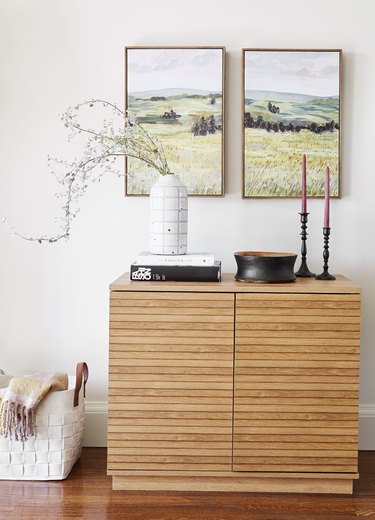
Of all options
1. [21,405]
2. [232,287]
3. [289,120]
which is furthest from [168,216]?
[21,405]

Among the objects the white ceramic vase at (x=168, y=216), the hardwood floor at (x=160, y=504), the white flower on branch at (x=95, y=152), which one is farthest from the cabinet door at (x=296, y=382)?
the white flower on branch at (x=95, y=152)

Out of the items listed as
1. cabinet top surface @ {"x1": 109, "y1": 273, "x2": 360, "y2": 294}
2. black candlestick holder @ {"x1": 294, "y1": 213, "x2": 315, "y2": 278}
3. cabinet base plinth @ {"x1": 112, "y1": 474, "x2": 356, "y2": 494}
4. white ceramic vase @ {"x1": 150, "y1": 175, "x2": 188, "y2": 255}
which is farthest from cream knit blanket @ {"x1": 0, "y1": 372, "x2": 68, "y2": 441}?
black candlestick holder @ {"x1": 294, "y1": 213, "x2": 315, "y2": 278}

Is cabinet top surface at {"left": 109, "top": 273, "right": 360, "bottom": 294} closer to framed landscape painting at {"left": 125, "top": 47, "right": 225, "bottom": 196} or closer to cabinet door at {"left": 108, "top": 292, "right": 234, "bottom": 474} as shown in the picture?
cabinet door at {"left": 108, "top": 292, "right": 234, "bottom": 474}

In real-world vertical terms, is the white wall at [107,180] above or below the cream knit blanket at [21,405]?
above

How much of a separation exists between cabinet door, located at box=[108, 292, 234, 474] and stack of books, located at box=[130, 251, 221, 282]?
11 cm

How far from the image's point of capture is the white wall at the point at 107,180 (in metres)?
2.97

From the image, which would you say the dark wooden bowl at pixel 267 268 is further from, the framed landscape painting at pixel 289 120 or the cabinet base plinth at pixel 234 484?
the cabinet base plinth at pixel 234 484

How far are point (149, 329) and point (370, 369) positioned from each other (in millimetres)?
1093

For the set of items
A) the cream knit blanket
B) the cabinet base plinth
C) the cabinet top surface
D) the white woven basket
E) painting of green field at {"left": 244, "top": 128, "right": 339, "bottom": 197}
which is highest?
painting of green field at {"left": 244, "top": 128, "right": 339, "bottom": 197}

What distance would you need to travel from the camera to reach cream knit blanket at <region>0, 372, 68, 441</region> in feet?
8.53

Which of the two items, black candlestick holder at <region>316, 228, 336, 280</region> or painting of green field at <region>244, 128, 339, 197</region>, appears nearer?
black candlestick holder at <region>316, 228, 336, 280</region>

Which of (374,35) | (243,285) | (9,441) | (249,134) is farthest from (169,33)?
(9,441)

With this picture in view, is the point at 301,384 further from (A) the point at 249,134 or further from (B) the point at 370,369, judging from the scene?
(A) the point at 249,134

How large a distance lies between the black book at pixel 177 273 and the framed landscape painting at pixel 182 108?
1.66ft
